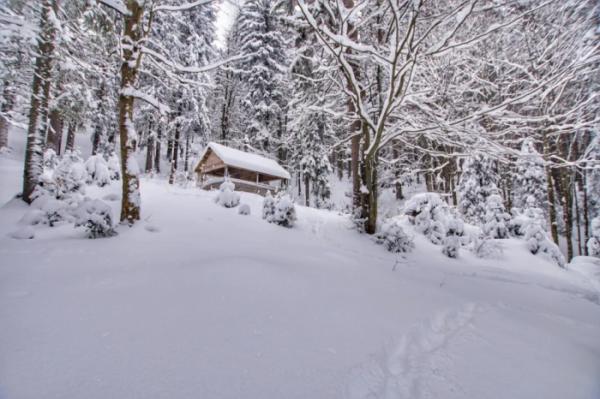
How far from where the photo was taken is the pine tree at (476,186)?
18941 millimetres

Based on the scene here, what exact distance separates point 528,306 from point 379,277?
6.92 feet

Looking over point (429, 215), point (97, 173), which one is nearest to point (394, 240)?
point (429, 215)

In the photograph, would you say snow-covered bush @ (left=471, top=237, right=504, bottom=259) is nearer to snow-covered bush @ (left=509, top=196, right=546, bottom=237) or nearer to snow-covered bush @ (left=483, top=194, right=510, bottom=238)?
snow-covered bush @ (left=483, top=194, right=510, bottom=238)

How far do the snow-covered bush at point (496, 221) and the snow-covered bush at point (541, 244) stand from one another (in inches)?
46.5

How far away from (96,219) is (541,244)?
36.8ft

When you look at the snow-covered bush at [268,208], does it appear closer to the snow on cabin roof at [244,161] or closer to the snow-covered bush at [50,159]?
the snow on cabin roof at [244,161]

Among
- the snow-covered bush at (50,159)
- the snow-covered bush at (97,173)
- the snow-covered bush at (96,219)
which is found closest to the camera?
the snow-covered bush at (96,219)

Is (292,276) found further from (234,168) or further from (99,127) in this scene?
(99,127)

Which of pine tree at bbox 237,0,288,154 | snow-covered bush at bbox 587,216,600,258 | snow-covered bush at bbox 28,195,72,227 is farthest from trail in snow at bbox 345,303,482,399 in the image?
pine tree at bbox 237,0,288,154

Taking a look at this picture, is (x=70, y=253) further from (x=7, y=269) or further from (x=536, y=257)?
(x=536, y=257)

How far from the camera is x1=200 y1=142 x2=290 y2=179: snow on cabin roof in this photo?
16.3 metres

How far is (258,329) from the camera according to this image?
197 cm

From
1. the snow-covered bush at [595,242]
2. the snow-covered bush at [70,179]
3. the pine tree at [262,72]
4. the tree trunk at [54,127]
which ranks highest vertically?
the pine tree at [262,72]

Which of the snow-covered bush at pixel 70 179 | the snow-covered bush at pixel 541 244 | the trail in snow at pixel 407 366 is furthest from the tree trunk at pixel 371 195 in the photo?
the snow-covered bush at pixel 70 179
